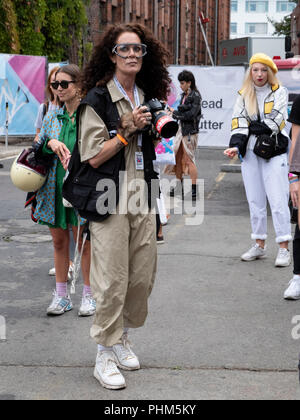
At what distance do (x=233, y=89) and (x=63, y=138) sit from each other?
42.8ft

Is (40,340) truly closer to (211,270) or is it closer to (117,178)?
(117,178)

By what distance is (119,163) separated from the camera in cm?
404

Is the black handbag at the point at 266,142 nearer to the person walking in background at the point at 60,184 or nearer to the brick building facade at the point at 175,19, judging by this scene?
the person walking in background at the point at 60,184

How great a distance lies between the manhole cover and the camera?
27.3 feet

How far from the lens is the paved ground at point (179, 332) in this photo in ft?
13.3

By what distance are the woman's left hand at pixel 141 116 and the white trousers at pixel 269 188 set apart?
10.5 ft

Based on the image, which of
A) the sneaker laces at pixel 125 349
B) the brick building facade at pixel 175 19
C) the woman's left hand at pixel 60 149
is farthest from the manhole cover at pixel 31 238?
the brick building facade at pixel 175 19

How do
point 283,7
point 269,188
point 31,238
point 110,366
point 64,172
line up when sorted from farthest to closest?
point 283,7 → point 31,238 → point 269,188 → point 64,172 → point 110,366

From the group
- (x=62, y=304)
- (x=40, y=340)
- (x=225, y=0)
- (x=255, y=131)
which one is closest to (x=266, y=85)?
(x=255, y=131)

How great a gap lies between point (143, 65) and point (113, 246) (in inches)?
41.6

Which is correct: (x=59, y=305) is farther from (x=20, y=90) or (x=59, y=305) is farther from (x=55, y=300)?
(x=20, y=90)

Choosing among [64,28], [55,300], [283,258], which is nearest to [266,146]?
[283,258]

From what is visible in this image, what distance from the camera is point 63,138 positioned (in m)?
5.32

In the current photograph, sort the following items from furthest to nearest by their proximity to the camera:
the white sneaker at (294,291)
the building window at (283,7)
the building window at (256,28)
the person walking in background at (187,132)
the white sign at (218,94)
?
the building window at (256,28), the building window at (283,7), the white sign at (218,94), the person walking in background at (187,132), the white sneaker at (294,291)
